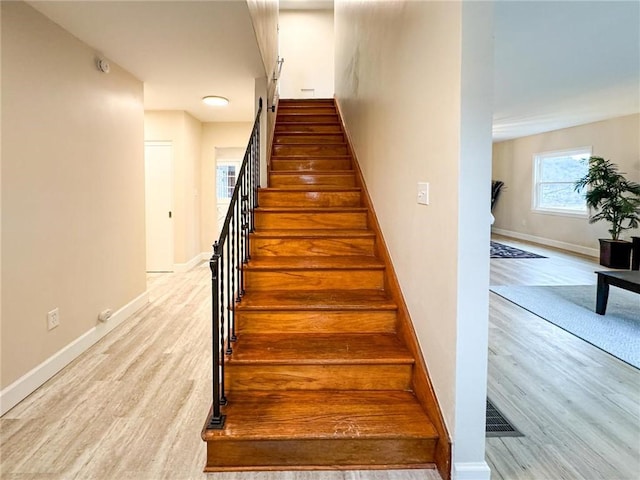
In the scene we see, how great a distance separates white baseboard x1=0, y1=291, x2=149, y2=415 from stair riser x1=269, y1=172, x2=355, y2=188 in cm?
189

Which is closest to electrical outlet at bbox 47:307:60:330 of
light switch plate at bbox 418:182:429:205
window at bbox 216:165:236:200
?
light switch plate at bbox 418:182:429:205

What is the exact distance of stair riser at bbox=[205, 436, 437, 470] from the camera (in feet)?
5.60

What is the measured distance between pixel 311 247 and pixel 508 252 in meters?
5.75

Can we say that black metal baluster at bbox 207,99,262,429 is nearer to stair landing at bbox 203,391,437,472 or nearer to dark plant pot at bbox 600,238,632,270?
stair landing at bbox 203,391,437,472

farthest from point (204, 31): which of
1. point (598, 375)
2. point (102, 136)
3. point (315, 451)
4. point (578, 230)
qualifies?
point (578, 230)

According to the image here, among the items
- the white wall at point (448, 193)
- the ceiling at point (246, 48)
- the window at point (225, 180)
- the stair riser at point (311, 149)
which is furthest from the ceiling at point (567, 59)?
the window at point (225, 180)

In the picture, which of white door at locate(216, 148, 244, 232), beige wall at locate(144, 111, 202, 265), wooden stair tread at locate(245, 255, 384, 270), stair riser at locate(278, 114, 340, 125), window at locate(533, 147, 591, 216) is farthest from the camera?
window at locate(533, 147, 591, 216)

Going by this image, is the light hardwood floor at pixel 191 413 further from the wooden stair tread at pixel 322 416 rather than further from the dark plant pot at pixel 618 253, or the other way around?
the dark plant pot at pixel 618 253

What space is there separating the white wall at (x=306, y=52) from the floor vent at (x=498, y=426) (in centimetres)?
665

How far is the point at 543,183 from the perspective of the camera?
8672mm

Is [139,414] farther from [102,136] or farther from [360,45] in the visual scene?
[360,45]

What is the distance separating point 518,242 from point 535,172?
1612mm

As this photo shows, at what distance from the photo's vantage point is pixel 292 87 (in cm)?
754

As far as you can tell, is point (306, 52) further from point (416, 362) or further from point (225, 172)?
point (416, 362)
